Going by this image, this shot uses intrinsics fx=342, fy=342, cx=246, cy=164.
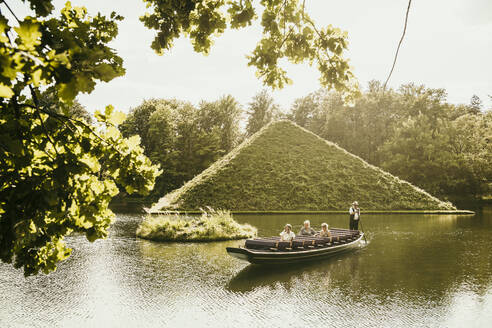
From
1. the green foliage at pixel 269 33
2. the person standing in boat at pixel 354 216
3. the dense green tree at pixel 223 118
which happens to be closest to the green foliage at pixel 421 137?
the dense green tree at pixel 223 118

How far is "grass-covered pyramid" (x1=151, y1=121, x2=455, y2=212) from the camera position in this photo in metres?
35.4

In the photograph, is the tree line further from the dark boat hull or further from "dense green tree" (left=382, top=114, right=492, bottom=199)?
the dark boat hull

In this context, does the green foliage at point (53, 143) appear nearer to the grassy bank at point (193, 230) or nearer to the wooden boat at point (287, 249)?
the wooden boat at point (287, 249)

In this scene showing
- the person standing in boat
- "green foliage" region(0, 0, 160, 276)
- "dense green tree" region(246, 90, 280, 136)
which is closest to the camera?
"green foliage" region(0, 0, 160, 276)

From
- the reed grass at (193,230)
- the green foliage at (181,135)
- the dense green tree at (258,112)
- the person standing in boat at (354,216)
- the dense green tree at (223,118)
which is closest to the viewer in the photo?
the reed grass at (193,230)

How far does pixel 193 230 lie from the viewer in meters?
18.2

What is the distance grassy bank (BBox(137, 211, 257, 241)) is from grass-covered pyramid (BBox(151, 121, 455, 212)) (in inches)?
593

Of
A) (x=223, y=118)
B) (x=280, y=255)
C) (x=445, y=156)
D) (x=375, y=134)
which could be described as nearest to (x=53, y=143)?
(x=280, y=255)

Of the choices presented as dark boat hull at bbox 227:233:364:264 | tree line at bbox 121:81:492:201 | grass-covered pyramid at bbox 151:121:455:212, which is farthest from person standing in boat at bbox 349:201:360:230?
tree line at bbox 121:81:492:201

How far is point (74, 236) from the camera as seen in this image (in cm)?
1919


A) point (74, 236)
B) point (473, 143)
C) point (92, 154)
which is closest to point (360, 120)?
point (473, 143)

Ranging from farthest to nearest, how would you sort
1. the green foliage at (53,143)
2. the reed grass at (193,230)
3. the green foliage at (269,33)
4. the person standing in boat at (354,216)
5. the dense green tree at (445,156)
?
the dense green tree at (445,156)
the person standing in boat at (354,216)
the reed grass at (193,230)
the green foliage at (269,33)
the green foliage at (53,143)

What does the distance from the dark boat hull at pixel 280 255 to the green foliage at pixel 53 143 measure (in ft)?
24.3

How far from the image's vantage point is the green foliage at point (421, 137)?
49.4 m
